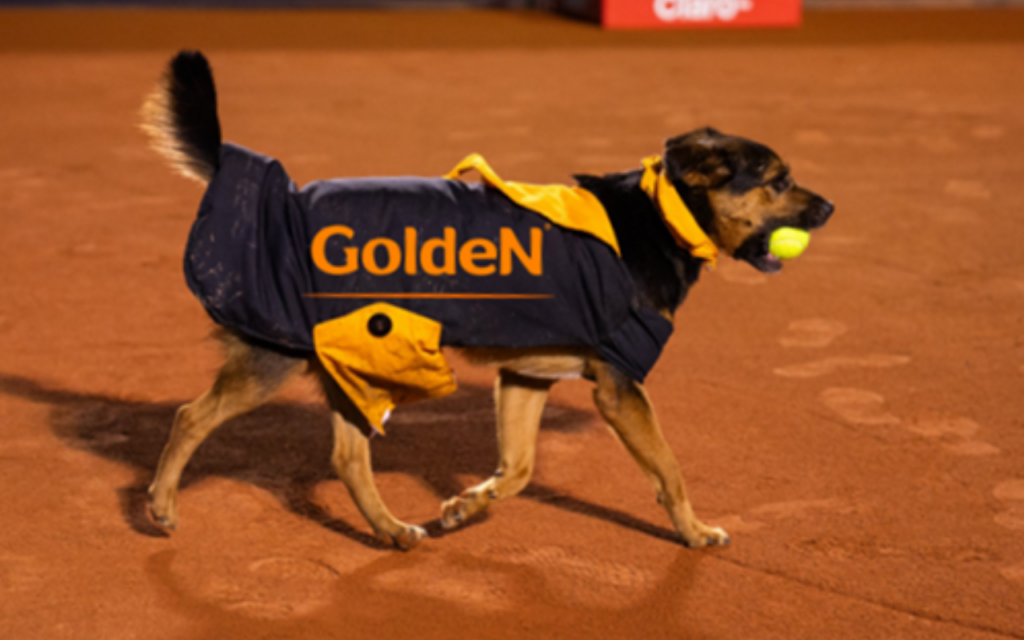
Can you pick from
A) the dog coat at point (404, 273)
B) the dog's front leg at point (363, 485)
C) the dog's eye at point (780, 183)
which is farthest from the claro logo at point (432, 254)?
the dog's eye at point (780, 183)

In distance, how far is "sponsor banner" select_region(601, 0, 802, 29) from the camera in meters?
19.9

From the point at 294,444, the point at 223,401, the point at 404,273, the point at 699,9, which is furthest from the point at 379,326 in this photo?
the point at 699,9

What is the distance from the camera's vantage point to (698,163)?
4.28 metres

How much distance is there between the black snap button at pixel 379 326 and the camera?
4.16 metres

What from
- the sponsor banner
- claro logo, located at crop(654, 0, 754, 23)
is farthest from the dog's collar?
claro logo, located at crop(654, 0, 754, 23)

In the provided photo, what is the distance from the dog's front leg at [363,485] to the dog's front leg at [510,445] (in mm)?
165

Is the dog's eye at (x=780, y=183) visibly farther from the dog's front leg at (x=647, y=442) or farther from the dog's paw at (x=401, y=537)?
the dog's paw at (x=401, y=537)

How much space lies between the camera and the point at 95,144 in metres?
11.5

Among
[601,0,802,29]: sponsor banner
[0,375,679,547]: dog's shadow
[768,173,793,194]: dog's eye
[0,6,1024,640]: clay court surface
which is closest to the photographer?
[0,6,1024,640]: clay court surface

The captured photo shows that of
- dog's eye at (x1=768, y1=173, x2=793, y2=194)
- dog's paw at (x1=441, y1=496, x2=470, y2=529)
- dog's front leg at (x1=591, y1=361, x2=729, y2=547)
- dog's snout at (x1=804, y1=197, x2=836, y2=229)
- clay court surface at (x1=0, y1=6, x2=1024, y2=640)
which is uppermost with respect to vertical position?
dog's eye at (x1=768, y1=173, x2=793, y2=194)

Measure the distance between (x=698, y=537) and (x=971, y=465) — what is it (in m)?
1.35

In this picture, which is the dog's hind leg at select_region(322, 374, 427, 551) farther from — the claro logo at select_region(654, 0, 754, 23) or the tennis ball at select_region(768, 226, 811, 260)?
the claro logo at select_region(654, 0, 754, 23)

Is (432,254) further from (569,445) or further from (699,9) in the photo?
(699,9)

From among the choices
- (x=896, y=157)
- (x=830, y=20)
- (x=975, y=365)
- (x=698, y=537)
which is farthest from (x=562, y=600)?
(x=830, y=20)
